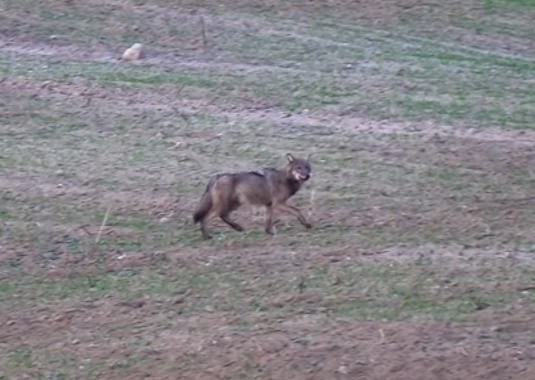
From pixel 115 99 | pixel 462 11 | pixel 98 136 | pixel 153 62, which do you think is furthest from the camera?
pixel 462 11

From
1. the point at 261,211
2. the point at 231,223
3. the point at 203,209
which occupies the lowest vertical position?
the point at 261,211

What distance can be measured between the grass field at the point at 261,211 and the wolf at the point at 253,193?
0.16 m

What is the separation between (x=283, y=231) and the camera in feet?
33.8

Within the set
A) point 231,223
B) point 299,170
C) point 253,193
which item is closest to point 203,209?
point 231,223

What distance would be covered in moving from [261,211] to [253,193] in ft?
2.15

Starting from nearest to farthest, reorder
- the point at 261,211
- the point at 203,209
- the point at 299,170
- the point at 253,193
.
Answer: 1. the point at 203,209
2. the point at 253,193
3. the point at 299,170
4. the point at 261,211

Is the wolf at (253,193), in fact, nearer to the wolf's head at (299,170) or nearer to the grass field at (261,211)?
the wolf's head at (299,170)

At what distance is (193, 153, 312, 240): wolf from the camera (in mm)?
10117

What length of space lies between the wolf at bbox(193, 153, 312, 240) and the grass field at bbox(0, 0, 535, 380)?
0.53 ft

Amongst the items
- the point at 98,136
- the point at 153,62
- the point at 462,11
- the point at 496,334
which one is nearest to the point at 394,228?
the point at 496,334

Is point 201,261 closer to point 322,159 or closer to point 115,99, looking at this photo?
point 322,159

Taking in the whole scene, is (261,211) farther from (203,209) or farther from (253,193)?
(203,209)

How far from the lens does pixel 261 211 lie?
35.8ft

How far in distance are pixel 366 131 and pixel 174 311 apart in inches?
210
